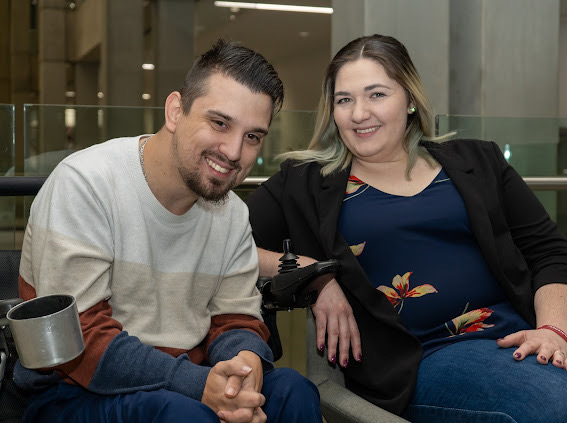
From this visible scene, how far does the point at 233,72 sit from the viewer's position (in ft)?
4.71

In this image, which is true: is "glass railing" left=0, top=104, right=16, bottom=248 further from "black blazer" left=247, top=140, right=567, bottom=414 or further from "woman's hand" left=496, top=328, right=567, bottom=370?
"woman's hand" left=496, top=328, right=567, bottom=370

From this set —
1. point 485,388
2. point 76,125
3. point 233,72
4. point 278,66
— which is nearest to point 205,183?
point 233,72

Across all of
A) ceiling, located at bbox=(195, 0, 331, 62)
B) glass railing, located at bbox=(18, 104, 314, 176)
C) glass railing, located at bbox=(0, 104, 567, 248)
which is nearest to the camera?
glass railing, located at bbox=(0, 104, 567, 248)

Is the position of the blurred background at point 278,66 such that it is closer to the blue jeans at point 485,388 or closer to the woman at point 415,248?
the woman at point 415,248

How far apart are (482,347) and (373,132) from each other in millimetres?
628

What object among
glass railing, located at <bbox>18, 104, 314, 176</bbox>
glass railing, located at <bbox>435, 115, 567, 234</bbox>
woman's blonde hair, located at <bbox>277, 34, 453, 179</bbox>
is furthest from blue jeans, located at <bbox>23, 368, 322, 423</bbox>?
glass railing, located at <bbox>435, 115, 567, 234</bbox>

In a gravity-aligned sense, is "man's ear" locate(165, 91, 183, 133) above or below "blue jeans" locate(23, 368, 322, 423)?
above

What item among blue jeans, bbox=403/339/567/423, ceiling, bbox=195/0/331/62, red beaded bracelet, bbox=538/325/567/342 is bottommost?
blue jeans, bbox=403/339/567/423

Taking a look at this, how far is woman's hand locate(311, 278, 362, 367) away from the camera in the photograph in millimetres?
1690

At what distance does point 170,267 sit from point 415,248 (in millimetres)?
651

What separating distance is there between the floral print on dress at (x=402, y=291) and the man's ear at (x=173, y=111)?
0.66m

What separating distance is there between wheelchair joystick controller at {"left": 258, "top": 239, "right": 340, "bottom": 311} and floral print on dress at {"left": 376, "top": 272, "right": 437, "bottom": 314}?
21 cm

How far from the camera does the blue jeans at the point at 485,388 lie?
1.44m

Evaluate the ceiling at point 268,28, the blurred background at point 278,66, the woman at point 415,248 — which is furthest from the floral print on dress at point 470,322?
the ceiling at point 268,28
